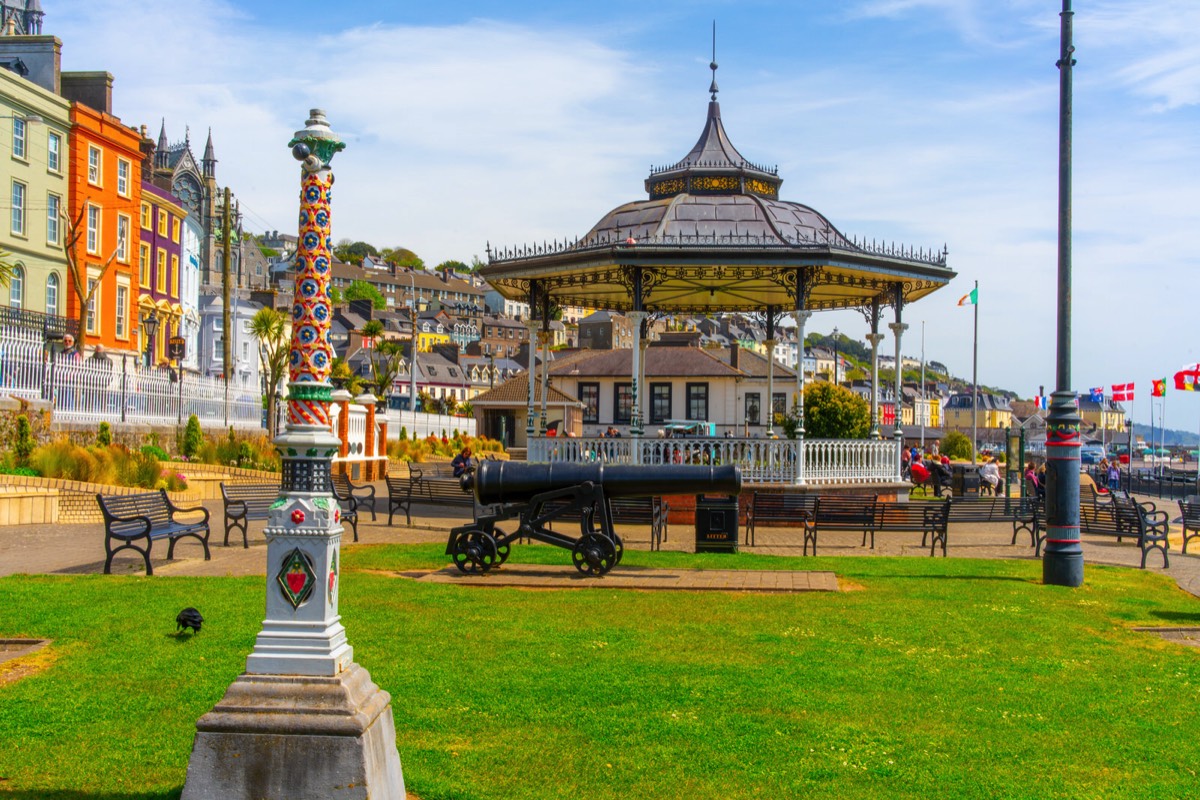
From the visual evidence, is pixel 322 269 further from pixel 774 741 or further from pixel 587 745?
pixel 774 741

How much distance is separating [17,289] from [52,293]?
2.32 m

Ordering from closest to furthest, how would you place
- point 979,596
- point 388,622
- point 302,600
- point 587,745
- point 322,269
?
point 302,600 → point 322,269 → point 587,745 → point 388,622 → point 979,596

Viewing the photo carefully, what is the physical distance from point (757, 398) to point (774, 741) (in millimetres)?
50978

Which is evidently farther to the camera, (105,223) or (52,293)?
(105,223)

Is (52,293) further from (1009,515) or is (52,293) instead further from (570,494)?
(1009,515)

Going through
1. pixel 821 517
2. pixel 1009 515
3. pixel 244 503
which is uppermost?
pixel 244 503

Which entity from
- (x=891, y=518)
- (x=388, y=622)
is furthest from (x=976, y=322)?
(x=388, y=622)

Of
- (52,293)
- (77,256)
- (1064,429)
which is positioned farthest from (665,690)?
(77,256)

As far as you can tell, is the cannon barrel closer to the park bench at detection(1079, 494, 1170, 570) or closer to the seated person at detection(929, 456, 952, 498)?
the park bench at detection(1079, 494, 1170, 570)

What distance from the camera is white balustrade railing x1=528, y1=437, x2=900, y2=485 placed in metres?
24.1

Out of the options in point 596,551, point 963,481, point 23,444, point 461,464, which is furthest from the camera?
point 963,481

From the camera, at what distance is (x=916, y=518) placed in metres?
20.1

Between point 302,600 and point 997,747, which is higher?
point 302,600

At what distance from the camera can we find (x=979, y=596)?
13.2 m
